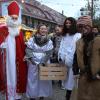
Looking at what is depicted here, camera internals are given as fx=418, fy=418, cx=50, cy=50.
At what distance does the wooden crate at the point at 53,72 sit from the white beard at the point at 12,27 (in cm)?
87

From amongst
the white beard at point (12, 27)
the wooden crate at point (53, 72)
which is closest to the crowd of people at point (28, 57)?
the white beard at point (12, 27)

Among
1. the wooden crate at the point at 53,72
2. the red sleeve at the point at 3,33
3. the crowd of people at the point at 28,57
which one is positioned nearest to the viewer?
the crowd of people at the point at 28,57

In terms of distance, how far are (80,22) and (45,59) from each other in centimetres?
281

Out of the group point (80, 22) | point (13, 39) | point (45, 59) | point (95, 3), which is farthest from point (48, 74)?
point (95, 3)

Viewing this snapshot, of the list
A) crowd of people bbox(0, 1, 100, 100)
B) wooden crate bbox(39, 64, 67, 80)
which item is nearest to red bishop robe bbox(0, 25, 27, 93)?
crowd of people bbox(0, 1, 100, 100)

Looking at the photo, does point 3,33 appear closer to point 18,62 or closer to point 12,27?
point 12,27

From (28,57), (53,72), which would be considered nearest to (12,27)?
(28,57)

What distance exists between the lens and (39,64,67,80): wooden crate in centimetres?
837

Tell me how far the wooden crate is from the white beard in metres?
0.87

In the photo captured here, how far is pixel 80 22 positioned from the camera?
6066 mm

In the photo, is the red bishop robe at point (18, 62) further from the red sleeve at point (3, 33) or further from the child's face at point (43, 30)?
the child's face at point (43, 30)

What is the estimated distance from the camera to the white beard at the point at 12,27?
27.8ft

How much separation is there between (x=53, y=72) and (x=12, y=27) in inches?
49.3

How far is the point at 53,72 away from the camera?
8391 millimetres
